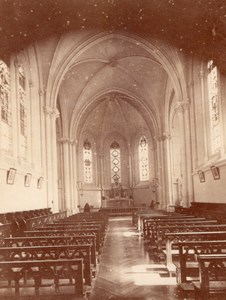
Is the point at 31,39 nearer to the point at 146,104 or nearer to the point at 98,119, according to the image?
the point at 146,104

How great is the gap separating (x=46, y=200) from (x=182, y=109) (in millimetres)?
9133

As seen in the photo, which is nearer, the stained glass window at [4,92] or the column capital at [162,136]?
the stained glass window at [4,92]

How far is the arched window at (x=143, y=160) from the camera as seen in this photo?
37.6m

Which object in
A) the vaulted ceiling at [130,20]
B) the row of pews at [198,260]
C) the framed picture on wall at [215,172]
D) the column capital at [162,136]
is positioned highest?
the vaulted ceiling at [130,20]

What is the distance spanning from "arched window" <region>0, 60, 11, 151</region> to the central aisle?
654 cm

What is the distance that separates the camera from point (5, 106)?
49.6ft

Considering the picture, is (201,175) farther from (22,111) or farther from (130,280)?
(130,280)

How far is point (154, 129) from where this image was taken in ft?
109

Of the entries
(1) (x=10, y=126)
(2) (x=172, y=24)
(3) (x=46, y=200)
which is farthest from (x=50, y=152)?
→ (2) (x=172, y=24)

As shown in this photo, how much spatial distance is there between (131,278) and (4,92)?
10194mm

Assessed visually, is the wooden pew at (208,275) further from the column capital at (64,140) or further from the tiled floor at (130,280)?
the column capital at (64,140)

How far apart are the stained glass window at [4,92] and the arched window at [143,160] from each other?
23.2 metres

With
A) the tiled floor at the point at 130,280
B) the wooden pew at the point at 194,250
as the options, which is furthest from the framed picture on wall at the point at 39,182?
the wooden pew at the point at 194,250

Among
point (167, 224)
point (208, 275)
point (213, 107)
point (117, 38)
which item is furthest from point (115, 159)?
point (208, 275)
